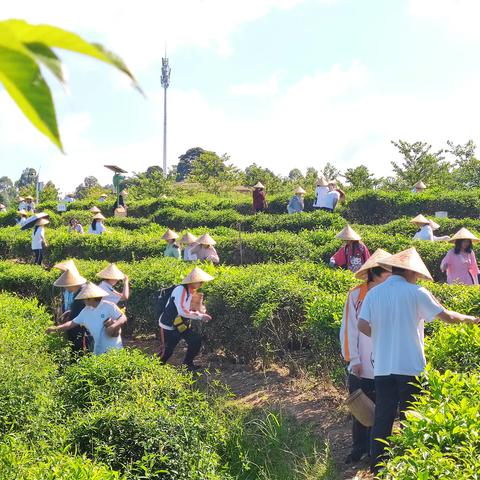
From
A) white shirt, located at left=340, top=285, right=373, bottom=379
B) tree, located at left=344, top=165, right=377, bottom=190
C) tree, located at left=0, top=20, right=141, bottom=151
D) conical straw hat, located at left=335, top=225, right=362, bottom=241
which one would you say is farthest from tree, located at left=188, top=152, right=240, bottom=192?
tree, located at left=0, top=20, right=141, bottom=151

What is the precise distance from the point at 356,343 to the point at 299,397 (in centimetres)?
183

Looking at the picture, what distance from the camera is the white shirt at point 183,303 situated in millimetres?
7332

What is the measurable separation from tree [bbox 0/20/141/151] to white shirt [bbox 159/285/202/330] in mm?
6652

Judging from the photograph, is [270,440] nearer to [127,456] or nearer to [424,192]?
[127,456]

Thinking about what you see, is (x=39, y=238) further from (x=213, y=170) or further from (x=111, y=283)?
(x=213, y=170)

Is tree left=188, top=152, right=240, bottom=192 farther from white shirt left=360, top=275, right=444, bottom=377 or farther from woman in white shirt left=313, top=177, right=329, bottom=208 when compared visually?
white shirt left=360, top=275, right=444, bottom=377

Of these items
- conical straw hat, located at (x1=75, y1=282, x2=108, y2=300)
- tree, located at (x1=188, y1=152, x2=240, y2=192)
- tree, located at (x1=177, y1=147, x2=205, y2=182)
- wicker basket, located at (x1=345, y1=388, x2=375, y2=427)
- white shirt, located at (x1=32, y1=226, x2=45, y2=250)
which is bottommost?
wicker basket, located at (x1=345, y1=388, x2=375, y2=427)

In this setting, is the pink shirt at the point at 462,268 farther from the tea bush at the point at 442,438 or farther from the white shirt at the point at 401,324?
the tea bush at the point at 442,438

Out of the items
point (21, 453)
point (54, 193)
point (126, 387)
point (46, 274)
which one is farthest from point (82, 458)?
point (54, 193)

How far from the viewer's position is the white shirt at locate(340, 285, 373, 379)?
4973 millimetres

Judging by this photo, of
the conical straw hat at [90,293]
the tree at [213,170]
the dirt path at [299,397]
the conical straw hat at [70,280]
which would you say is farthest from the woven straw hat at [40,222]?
the tree at [213,170]

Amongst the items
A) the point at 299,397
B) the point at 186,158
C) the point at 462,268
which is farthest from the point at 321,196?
the point at 186,158

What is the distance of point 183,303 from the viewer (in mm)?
7402

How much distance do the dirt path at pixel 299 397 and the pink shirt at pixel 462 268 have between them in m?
2.84
